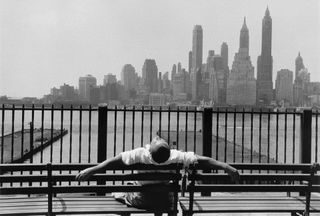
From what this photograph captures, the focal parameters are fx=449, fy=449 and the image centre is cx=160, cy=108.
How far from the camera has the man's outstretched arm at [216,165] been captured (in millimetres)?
3887

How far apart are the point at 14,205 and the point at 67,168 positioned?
60 cm

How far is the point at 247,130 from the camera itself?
91250mm

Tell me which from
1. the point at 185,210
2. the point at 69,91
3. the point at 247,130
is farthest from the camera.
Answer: the point at 69,91

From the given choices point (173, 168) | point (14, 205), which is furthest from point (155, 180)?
point (14, 205)

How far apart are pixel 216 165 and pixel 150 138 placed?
302 cm

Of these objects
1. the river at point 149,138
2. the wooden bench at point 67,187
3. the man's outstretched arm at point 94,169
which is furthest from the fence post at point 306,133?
the man's outstretched arm at point 94,169

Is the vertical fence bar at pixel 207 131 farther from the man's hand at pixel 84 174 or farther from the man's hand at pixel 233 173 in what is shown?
the man's hand at pixel 84 174

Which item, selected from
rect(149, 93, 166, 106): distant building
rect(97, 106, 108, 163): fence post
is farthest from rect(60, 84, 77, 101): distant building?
rect(97, 106, 108, 163): fence post

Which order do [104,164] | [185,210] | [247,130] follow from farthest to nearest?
1. [247,130]
2. [185,210]
3. [104,164]

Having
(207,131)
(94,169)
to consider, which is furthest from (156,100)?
(94,169)

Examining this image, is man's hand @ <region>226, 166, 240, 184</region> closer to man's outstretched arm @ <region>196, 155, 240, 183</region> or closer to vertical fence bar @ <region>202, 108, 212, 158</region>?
man's outstretched arm @ <region>196, 155, 240, 183</region>

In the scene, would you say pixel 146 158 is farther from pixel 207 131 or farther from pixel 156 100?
pixel 156 100

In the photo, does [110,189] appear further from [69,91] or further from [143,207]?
[69,91]

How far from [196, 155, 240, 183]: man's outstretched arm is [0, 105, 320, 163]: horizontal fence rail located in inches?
21.5
